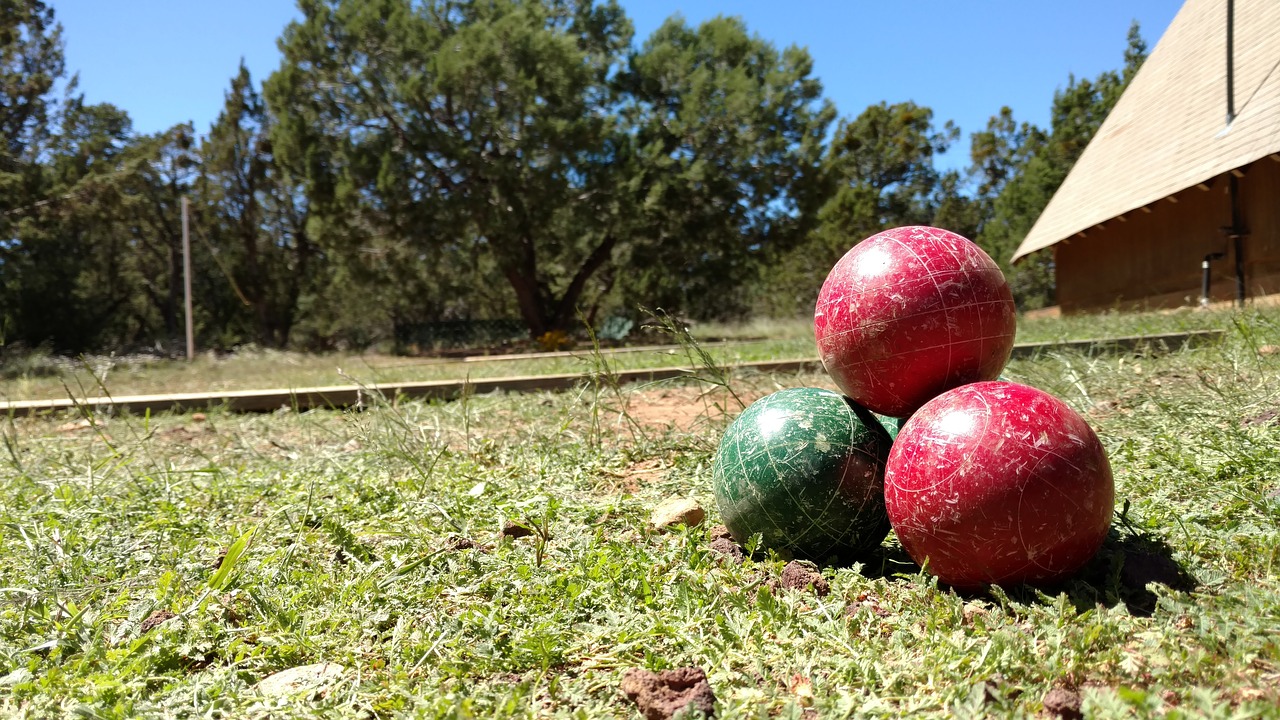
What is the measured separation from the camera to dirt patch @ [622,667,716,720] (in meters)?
1.94

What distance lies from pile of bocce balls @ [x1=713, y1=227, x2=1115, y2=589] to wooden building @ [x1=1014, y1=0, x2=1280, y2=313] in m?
10.3

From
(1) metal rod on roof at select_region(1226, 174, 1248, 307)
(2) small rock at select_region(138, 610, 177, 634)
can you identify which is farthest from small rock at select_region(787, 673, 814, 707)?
(1) metal rod on roof at select_region(1226, 174, 1248, 307)

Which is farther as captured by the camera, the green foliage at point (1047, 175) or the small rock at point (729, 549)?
the green foliage at point (1047, 175)

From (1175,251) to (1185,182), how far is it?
1.89m

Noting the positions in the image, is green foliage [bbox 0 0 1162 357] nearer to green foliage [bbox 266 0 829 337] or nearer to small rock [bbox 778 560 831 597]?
green foliage [bbox 266 0 829 337]

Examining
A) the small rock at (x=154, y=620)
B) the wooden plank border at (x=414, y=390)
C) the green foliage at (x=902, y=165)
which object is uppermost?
the green foliage at (x=902, y=165)

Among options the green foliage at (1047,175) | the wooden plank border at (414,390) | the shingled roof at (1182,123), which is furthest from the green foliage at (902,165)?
the wooden plank border at (414,390)

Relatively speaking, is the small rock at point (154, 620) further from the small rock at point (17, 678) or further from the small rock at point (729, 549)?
the small rock at point (729, 549)

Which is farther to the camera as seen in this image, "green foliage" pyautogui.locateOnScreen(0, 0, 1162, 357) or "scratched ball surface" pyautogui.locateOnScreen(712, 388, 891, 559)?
"green foliage" pyautogui.locateOnScreen(0, 0, 1162, 357)

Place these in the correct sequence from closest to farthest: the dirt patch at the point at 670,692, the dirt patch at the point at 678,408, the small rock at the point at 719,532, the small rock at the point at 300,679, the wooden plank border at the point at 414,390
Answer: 1. the dirt patch at the point at 670,692
2. the small rock at the point at 300,679
3. the small rock at the point at 719,532
4. the dirt patch at the point at 678,408
5. the wooden plank border at the point at 414,390

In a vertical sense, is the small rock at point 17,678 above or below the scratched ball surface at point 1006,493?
below

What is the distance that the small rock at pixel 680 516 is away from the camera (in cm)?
333

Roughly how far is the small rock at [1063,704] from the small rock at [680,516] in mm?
1649

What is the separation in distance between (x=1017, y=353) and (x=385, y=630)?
6.17m
